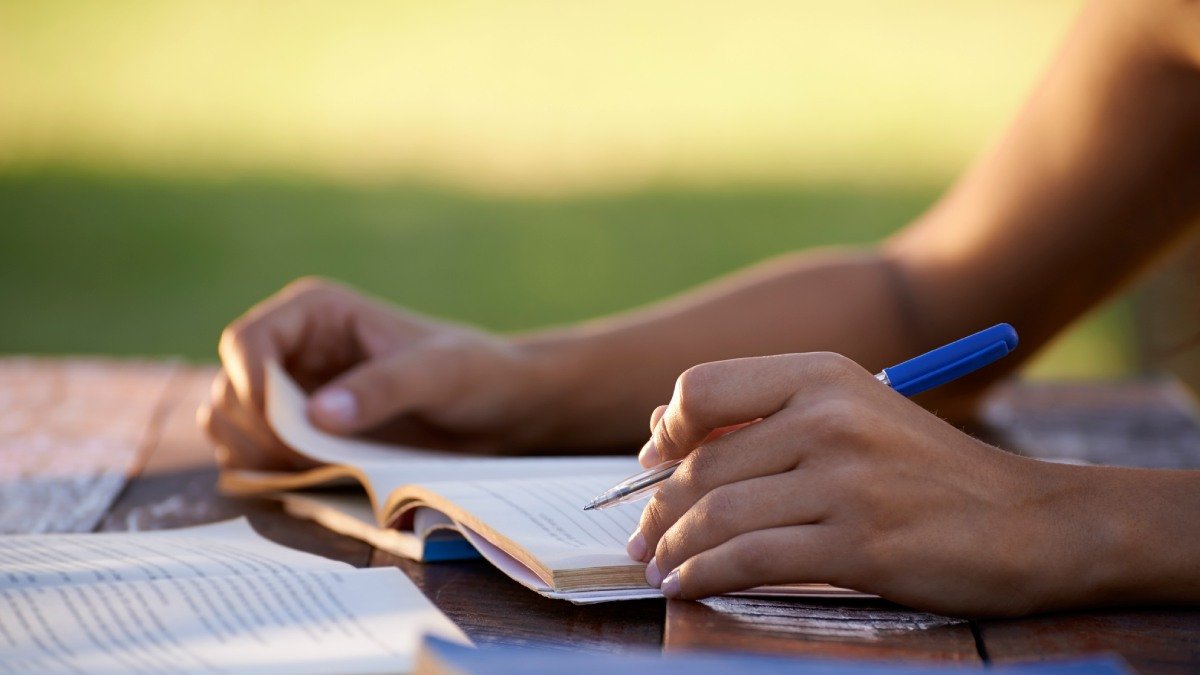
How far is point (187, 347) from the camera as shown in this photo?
13.1ft

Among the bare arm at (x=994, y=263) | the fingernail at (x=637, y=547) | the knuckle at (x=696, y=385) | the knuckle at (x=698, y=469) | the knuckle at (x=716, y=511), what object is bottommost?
the fingernail at (x=637, y=547)

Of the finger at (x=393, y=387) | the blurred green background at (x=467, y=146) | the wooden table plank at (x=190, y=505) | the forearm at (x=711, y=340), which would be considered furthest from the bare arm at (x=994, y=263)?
the blurred green background at (x=467, y=146)

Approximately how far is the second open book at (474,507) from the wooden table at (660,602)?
0.01 m

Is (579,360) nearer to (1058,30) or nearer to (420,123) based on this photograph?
(420,123)

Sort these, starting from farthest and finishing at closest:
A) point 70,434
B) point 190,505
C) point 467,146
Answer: point 467,146
point 70,434
point 190,505

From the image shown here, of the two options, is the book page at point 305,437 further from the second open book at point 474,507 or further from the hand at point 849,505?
the hand at point 849,505

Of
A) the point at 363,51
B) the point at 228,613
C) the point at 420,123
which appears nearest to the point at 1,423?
the point at 228,613

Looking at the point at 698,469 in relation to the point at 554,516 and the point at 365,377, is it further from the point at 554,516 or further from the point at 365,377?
the point at 365,377

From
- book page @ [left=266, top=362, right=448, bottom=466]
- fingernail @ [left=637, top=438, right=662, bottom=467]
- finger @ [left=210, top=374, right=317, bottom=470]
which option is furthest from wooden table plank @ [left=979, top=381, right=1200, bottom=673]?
finger @ [left=210, top=374, right=317, bottom=470]

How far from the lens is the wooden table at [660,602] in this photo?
0.75m

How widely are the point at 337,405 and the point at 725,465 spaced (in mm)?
547

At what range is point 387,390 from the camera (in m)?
→ 1.27

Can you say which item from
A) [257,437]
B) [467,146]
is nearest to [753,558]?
[257,437]

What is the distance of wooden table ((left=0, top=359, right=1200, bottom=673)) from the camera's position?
751mm
